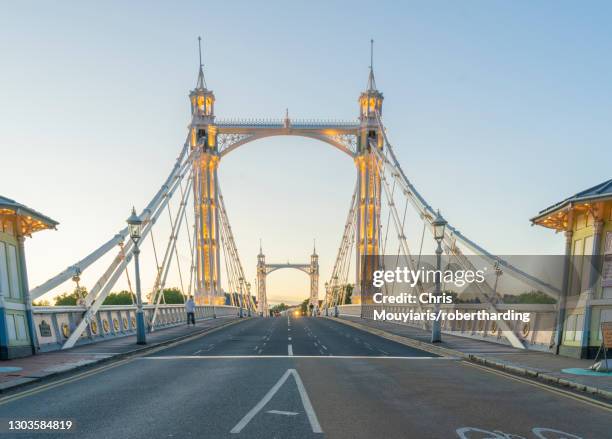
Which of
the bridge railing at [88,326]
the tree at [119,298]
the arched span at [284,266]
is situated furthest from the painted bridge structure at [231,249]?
the arched span at [284,266]

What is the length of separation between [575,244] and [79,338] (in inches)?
679

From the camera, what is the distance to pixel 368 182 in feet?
189

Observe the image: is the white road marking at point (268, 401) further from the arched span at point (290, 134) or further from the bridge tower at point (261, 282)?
the bridge tower at point (261, 282)

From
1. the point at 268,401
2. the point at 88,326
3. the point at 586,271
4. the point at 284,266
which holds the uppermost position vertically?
the point at 586,271

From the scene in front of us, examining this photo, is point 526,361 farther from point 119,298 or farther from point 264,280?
point 264,280

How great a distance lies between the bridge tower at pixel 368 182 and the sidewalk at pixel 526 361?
31.7 meters

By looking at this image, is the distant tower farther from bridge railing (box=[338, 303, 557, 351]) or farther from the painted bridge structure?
bridge railing (box=[338, 303, 557, 351])

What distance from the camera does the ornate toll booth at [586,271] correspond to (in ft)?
50.4

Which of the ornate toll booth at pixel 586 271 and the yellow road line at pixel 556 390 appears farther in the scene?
the ornate toll booth at pixel 586 271

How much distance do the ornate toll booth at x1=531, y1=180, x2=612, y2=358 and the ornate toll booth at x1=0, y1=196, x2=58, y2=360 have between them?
15.8m

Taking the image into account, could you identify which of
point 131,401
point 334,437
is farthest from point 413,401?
point 131,401

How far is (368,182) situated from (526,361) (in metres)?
43.0

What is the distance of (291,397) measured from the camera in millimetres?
10070

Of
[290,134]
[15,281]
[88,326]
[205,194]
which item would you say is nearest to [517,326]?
[88,326]
